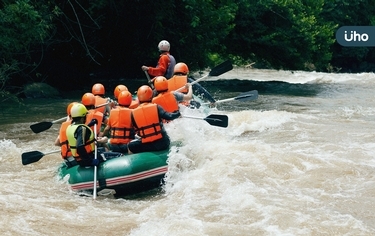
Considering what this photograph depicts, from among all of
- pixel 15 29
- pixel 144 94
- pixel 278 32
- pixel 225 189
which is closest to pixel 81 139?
pixel 144 94

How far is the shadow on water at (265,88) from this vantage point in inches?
743

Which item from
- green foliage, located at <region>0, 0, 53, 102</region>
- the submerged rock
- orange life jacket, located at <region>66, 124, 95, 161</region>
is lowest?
the submerged rock

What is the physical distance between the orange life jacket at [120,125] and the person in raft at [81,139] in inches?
15.2

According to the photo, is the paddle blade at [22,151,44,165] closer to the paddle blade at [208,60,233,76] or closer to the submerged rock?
the paddle blade at [208,60,233,76]

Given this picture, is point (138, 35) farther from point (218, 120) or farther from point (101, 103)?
point (218, 120)

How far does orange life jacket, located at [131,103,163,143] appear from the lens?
23.3 feet

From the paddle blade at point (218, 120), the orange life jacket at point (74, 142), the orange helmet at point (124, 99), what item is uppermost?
the orange helmet at point (124, 99)

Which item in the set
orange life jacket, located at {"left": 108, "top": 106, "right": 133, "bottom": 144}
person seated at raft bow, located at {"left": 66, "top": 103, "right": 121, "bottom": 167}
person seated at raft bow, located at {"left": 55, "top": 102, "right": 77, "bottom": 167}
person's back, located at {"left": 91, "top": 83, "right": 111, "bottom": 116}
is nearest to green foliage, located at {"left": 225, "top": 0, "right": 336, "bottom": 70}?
Answer: person's back, located at {"left": 91, "top": 83, "right": 111, "bottom": 116}

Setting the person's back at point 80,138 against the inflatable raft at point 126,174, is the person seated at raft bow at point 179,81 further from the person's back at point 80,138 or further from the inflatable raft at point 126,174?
the person's back at point 80,138

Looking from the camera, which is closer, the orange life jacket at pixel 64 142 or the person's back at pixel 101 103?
the orange life jacket at pixel 64 142

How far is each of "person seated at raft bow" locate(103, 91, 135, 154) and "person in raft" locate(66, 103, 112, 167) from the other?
0.39 meters

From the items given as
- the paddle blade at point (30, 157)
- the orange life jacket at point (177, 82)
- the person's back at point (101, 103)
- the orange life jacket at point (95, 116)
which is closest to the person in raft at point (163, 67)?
the orange life jacket at point (177, 82)

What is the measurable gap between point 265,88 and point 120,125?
13410 millimetres

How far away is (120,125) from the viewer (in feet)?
24.0
